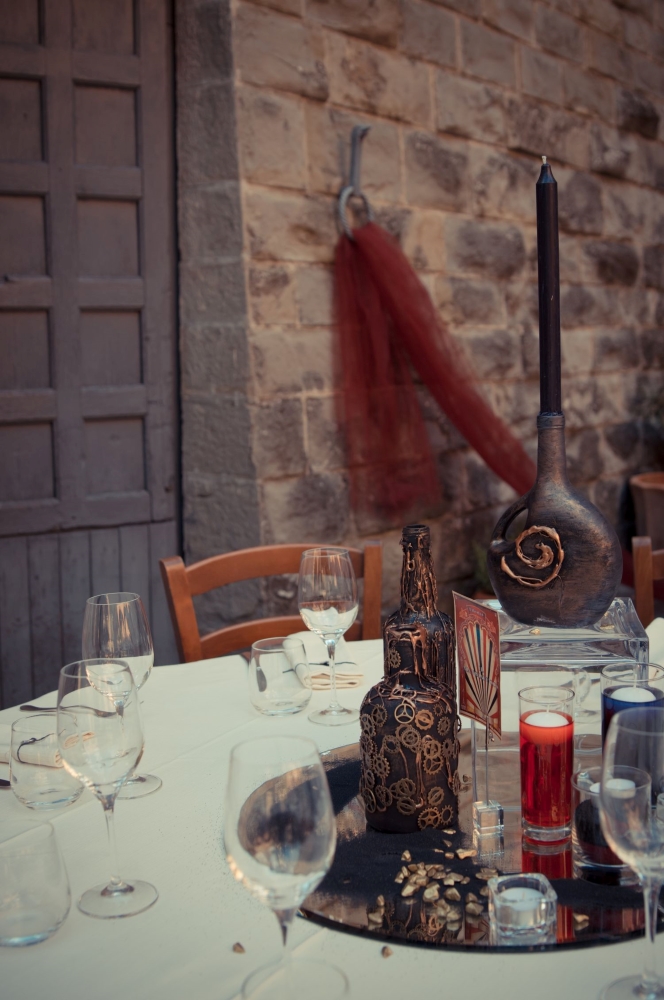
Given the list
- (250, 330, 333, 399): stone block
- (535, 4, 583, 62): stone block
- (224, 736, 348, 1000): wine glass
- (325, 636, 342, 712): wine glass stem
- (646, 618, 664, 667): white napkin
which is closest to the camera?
(224, 736, 348, 1000): wine glass

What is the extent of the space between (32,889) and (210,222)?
2045 mm

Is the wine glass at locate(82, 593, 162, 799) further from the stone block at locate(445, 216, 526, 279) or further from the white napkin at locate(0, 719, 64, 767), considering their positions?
the stone block at locate(445, 216, 526, 279)

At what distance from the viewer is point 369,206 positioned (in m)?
2.75

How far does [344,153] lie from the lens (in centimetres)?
274

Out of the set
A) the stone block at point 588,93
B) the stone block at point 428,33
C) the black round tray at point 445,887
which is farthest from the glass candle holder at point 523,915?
the stone block at point 588,93

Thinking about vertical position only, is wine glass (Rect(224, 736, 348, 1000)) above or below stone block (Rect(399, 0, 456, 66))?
below

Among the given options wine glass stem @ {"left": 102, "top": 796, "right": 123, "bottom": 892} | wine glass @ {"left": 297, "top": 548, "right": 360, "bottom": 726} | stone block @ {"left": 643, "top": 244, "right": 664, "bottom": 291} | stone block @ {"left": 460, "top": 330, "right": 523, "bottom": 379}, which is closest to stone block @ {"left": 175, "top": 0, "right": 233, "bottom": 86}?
stone block @ {"left": 460, "top": 330, "right": 523, "bottom": 379}

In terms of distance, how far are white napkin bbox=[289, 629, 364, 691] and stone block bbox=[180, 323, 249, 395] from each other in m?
1.12

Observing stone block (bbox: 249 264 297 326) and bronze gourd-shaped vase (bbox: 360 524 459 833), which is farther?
stone block (bbox: 249 264 297 326)

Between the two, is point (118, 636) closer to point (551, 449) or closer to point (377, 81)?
point (551, 449)

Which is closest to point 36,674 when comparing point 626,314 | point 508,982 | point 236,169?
point 236,169

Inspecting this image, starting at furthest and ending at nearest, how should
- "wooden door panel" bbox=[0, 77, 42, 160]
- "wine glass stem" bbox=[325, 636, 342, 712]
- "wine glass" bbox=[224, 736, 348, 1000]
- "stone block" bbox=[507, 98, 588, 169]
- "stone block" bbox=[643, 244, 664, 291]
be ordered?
1. "stone block" bbox=[643, 244, 664, 291]
2. "stone block" bbox=[507, 98, 588, 169]
3. "wooden door panel" bbox=[0, 77, 42, 160]
4. "wine glass stem" bbox=[325, 636, 342, 712]
5. "wine glass" bbox=[224, 736, 348, 1000]

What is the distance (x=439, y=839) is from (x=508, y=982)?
0.20 metres

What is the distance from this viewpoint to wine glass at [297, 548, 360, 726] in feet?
4.24
